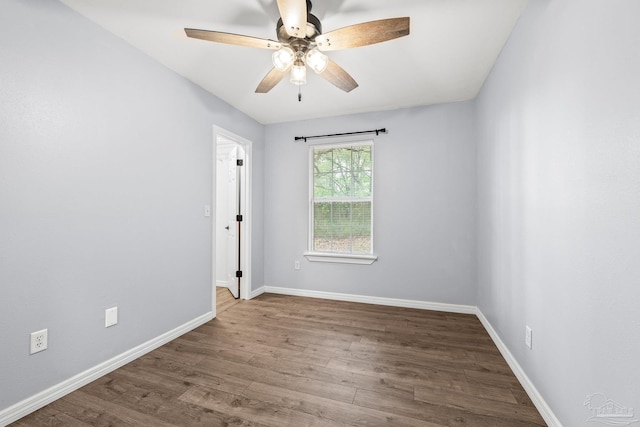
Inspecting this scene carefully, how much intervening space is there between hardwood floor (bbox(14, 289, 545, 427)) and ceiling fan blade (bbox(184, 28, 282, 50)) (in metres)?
2.29

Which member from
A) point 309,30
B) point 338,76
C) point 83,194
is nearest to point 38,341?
point 83,194

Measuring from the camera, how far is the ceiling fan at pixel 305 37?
4.83 feet

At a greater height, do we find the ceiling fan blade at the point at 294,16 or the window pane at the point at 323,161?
the ceiling fan blade at the point at 294,16

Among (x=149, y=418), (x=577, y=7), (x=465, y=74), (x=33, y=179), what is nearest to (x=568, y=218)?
(x=577, y=7)

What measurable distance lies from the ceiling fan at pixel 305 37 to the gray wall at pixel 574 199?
0.84 metres

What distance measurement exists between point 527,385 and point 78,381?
3035 millimetres

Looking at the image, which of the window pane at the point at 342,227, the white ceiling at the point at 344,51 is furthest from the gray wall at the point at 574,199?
the window pane at the point at 342,227

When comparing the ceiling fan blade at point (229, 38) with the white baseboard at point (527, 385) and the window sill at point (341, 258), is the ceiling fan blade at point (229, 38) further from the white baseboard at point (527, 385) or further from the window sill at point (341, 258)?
the white baseboard at point (527, 385)

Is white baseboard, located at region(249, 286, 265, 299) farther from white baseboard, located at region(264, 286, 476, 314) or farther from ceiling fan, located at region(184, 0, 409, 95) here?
ceiling fan, located at region(184, 0, 409, 95)

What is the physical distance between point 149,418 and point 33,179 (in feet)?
5.25

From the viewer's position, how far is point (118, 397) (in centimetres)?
172

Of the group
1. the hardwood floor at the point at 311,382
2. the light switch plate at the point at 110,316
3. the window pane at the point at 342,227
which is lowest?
the hardwood floor at the point at 311,382

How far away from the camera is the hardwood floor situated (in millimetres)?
1548

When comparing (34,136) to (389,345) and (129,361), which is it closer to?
(129,361)
